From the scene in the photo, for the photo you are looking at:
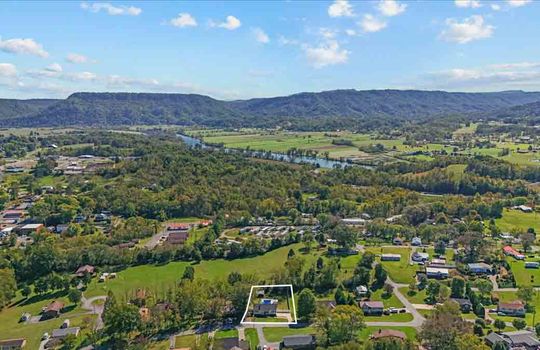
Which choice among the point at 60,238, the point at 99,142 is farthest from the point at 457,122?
the point at 60,238

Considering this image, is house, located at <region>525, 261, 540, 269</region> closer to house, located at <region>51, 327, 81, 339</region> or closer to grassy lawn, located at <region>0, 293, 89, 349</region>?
house, located at <region>51, 327, 81, 339</region>

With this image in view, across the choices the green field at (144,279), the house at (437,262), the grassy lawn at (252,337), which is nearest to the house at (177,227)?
the green field at (144,279)

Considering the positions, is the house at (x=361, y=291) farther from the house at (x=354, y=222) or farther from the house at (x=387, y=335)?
the house at (x=354, y=222)

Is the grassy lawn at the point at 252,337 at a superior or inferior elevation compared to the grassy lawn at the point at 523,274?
inferior

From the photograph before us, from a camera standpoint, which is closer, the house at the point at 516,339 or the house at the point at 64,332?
the house at the point at 516,339

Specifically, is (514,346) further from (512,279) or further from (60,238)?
(60,238)

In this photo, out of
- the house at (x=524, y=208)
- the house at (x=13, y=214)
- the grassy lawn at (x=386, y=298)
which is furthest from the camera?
the house at (x=13, y=214)

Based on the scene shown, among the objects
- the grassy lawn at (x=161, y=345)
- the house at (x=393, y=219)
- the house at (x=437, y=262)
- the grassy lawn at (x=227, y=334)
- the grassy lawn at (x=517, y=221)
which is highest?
the house at (x=393, y=219)

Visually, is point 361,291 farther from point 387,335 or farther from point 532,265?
point 532,265
